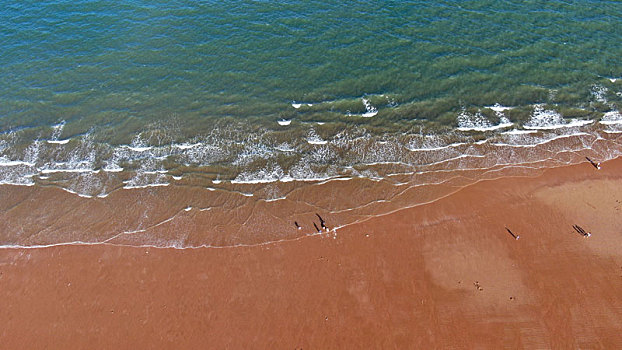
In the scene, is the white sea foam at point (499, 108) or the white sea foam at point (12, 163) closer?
the white sea foam at point (12, 163)

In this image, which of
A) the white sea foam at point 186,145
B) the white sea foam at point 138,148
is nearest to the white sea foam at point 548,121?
the white sea foam at point 186,145

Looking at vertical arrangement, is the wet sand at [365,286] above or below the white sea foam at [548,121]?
below

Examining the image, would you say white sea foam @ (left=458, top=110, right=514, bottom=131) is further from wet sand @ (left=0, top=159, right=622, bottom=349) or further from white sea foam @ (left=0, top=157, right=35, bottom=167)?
white sea foam @ (left=0, top=157, right=35, bottom=167)

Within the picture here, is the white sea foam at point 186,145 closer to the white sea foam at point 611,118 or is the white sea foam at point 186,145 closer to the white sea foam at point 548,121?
the white sea foam at point 548,121

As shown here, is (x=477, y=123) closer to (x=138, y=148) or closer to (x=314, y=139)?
(x=314, y=139)

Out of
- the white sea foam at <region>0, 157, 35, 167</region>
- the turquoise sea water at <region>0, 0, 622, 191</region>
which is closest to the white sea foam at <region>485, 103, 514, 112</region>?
the turquoise sea water at <region>0, 0, 622, 191</region>

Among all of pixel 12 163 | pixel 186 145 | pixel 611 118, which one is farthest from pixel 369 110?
pixel 12 163

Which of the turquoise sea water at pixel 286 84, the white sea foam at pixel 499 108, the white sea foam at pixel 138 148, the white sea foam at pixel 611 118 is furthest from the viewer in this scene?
the white sea foam at pixel 499 108
